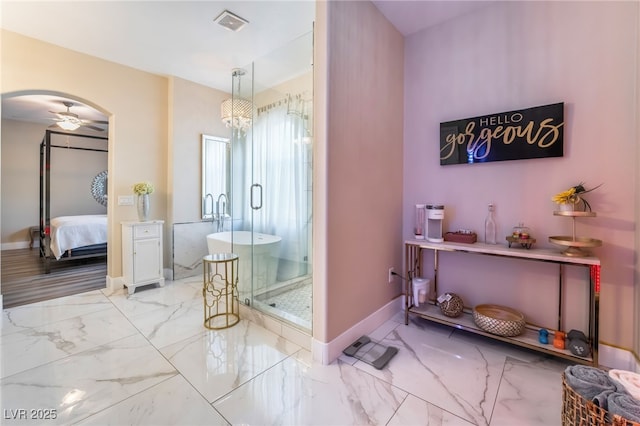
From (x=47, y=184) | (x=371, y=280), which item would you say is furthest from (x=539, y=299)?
(x=47, y=184)

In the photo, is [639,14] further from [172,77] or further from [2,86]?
[2,86]

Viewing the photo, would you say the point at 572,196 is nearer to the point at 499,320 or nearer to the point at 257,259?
the point at 499,320

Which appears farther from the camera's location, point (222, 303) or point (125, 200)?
point (125, 200)

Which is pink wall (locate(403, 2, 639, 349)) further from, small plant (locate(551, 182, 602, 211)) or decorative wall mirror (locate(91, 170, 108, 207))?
decorative wall mirror (locate(91, 170, 108, 207))

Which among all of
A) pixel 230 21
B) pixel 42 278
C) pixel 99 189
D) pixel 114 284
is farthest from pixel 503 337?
pixel 99 189

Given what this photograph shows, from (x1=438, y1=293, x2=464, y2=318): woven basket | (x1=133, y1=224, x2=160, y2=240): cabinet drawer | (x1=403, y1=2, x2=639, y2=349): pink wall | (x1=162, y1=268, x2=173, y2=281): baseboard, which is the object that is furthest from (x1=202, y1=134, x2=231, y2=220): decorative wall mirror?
(x1=438, y1=293, x2=464, y2=318): woven basket

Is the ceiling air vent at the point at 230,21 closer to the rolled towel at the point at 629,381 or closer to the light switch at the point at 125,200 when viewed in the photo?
the light switch at the point at 125,200

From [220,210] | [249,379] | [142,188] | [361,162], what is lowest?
[249,379]

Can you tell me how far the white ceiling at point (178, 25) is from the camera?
7.43ft

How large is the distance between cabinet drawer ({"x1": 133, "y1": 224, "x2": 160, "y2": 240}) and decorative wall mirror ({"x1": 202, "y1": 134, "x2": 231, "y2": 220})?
74 centimetres

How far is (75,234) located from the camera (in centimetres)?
435

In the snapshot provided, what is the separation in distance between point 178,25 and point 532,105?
3258mm

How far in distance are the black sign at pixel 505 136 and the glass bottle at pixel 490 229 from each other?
1.50 feet

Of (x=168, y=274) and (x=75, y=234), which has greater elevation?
(x=75, y=234)
